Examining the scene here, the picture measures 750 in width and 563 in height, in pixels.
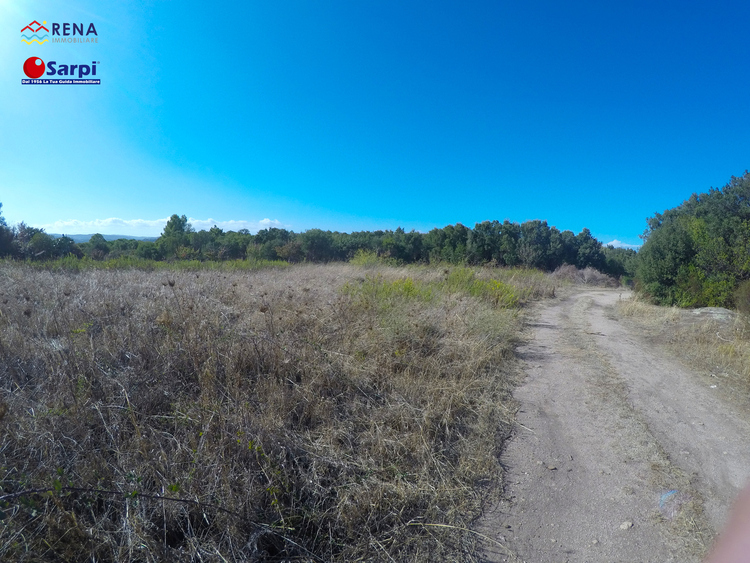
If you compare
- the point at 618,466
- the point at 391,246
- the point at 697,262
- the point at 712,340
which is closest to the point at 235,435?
the point at 618,466

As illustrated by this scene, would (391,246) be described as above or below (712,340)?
above

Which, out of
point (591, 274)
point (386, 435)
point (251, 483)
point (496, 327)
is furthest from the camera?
point (591, 274)

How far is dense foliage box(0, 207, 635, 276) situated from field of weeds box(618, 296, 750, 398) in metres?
10.00

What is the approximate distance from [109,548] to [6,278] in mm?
7513

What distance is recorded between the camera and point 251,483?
196cm

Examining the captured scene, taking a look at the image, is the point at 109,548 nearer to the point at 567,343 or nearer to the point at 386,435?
the point at 386,435

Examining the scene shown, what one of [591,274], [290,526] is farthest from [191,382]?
[591,274]

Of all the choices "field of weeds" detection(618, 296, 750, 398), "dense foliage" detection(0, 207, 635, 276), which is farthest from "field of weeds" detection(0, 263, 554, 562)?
"dense foliage" detection(0, 207, 635, 276)

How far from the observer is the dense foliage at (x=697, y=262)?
8.55 metres

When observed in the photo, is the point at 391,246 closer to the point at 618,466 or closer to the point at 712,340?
the point at 712,340

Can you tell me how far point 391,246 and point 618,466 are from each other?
2036 centimetres

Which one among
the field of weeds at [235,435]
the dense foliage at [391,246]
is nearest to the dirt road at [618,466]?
the field of weeds at [235,435]

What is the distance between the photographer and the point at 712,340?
5.24 metres

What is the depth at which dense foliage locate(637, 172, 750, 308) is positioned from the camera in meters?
8.55
